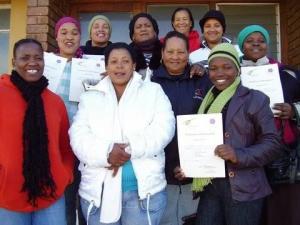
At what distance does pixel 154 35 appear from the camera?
4.20 metres

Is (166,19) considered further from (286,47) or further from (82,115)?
(82,115)

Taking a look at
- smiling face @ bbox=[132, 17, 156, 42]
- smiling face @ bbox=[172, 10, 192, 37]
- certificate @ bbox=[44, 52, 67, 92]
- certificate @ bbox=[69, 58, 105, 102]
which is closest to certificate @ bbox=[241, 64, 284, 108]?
smiling face @ bbox=[132, 17, 156, 42]

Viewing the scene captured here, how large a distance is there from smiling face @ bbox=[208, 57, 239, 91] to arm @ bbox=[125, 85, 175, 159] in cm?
39

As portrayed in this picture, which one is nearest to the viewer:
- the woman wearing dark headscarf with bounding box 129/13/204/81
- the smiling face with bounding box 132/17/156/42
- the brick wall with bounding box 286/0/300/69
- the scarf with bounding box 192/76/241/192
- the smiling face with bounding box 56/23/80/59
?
the scarf with bounding box 192/76/241/192

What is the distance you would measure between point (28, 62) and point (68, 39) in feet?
2.86

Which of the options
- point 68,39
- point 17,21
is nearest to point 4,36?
point 17,21

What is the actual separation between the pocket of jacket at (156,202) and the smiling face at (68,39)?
5.27ft

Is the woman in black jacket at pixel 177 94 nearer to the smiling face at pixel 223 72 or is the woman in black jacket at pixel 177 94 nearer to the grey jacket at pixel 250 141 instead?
the smiling face at pixel 223 72

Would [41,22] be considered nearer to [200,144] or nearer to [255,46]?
[255,46]

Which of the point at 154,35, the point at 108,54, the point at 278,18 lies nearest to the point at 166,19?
the point at 278,18

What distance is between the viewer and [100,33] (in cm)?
438

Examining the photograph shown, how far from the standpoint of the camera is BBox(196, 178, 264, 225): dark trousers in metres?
2.94

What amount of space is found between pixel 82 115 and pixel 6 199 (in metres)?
0.75

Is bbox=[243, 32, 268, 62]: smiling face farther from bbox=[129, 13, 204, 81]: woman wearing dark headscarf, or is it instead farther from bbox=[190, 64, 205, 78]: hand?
bbox=[129, 13, 204, 81]: woman wearing dark headscarf
